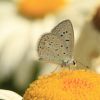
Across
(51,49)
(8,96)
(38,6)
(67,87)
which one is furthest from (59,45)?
(38,6)

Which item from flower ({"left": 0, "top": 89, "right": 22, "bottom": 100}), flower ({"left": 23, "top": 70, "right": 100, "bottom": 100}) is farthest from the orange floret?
flower ({"left": 23, "top": 70, "right": 100, "bottom": 100})

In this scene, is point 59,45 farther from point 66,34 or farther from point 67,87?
point 67,87

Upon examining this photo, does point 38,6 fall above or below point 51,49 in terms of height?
above

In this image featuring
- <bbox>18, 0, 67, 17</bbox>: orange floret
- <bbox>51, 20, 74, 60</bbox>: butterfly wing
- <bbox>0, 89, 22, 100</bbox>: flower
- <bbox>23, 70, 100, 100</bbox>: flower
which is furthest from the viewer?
<bbox>18, 0, 67, 17</bbox>: orange floret

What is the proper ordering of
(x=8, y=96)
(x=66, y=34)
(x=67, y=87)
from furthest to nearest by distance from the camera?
(x=8, y=96), (x=66, y=34), (x=67, y=87)

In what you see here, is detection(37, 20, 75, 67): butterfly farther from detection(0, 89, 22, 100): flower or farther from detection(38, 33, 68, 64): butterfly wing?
detection(0, 89, 22, 100): flower

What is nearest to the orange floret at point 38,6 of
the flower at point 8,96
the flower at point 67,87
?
the flower at point 8,96

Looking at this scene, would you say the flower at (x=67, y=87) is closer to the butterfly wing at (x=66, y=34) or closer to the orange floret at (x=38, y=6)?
the butterfly wing at (x=66, y=34)

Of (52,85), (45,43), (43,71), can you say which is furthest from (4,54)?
(52,85)
